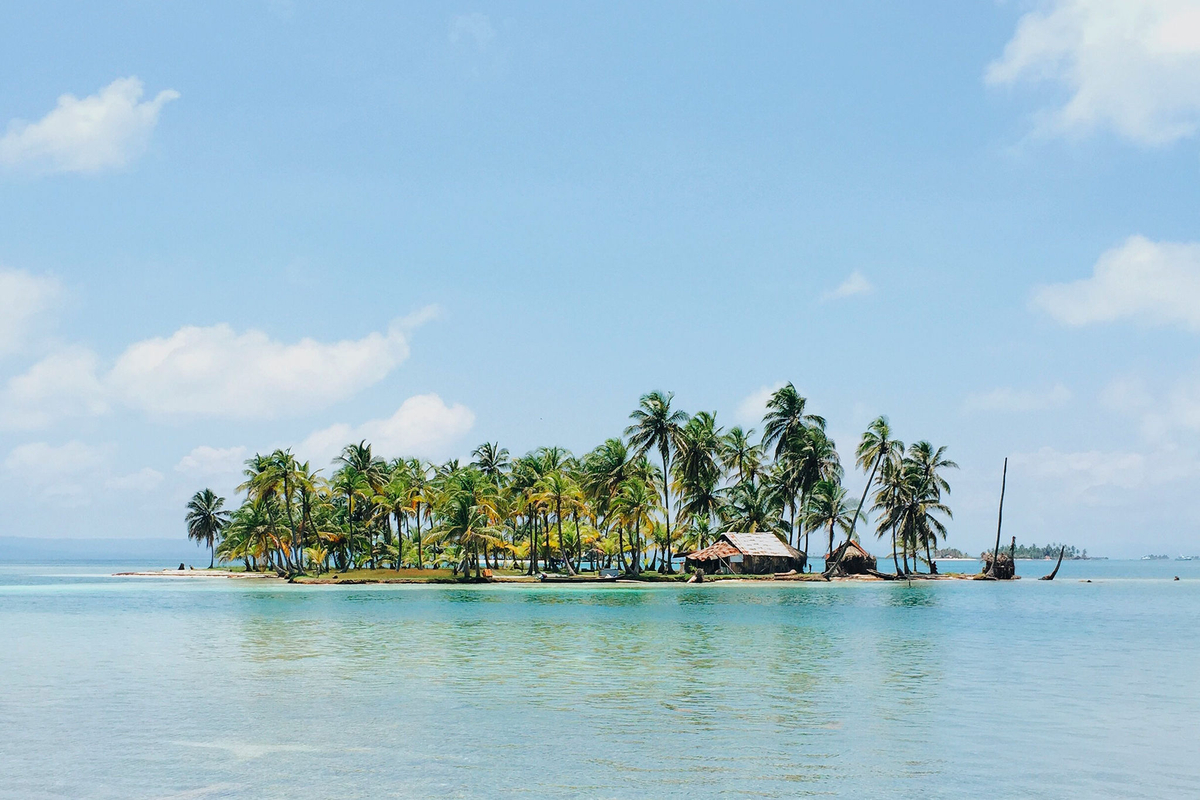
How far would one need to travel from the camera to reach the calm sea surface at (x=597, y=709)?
44.7 feet

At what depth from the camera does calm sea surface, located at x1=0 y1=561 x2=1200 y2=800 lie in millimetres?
13609

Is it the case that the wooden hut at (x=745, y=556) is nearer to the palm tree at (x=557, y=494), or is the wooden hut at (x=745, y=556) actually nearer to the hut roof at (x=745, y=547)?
the hut roof at (x=745, y=547)

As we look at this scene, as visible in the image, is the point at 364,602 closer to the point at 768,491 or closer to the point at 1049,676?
the point at 1049,676

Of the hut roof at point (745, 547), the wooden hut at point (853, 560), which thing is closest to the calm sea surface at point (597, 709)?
the hut roof at point (745, 547)

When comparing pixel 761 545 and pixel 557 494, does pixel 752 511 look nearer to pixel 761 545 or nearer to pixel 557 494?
pixel 761 545

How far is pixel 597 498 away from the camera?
84688 millimetres

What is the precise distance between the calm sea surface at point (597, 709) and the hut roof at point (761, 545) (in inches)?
1639

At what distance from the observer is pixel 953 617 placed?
4650cm

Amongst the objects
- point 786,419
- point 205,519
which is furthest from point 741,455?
point 205,519

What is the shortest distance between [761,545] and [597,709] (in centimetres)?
6803

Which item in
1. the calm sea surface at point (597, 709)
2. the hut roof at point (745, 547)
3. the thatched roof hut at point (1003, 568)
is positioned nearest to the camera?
the calm sea surface at point (597, 709)

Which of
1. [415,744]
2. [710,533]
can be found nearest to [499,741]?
[415,744]

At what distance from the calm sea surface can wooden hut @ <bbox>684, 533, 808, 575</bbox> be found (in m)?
41.5

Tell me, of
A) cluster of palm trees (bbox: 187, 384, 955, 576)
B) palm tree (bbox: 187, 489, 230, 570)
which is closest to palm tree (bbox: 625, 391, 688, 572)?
cluster of palm trees (bbox: 187, 384, 955, 576)
